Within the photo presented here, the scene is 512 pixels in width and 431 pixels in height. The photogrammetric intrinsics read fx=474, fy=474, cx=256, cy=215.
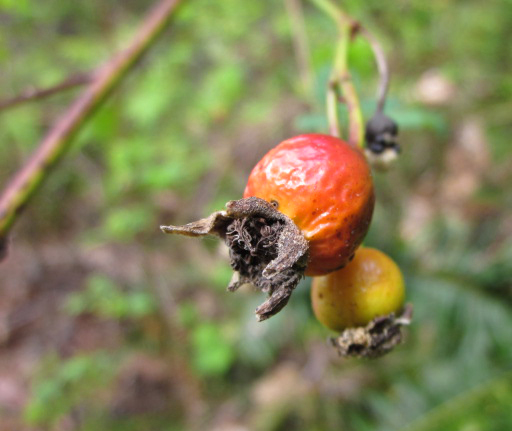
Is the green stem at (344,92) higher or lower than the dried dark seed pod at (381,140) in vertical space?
higher

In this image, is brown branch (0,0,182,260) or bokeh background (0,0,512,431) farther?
bokeh background (0,0,512,431)

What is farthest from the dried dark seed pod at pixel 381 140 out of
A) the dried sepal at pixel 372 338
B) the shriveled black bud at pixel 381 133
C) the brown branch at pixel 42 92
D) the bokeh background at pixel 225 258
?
the brown branch at pixel 42 92

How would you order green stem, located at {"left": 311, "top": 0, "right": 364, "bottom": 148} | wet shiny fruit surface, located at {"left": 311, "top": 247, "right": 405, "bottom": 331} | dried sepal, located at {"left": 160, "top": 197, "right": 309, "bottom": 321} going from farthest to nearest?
green stem, located at {"left": 311, "top": 0, "right": 364, "bottom": 148}
wet shiny fruit surface, located at {"left": 311, "top": 247, "right": 405, "bottom": 331}
dried sepal, located at {"left": 160, "top": 197, "right": 309, "bottom": 321}

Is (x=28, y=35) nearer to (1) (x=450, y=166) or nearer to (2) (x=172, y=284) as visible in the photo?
(2) (x=172, y=284)

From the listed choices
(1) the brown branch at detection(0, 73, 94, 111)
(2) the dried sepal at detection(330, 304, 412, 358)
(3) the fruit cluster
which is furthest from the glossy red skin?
(1) the brown branch at detection(0, 73, 94, 111)

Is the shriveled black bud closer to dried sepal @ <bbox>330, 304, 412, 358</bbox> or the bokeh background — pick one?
dried sepal @ <bbox>330, 304, 412, 358</bbox>

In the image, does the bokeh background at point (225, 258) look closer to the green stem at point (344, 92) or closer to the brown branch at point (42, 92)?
the green stem at point (344, 92)

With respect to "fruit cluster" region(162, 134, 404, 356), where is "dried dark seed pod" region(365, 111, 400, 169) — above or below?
below
